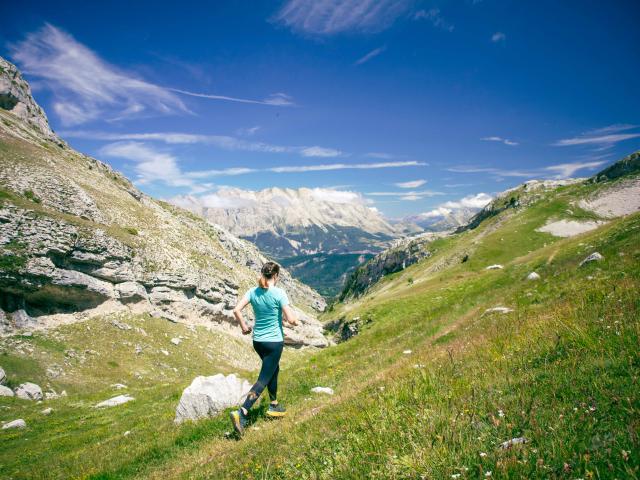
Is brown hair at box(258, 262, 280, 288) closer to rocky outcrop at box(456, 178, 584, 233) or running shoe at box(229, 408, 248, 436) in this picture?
running shoe at box(229, 408, 248, 436)

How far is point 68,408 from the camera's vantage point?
27422 millimetres

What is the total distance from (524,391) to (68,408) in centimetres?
3562

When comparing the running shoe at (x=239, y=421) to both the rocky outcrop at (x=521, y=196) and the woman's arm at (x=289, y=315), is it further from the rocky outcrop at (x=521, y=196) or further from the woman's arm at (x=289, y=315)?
the rocky outcrop at (x=521, y=196)

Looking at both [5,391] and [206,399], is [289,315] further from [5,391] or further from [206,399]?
[5,391]

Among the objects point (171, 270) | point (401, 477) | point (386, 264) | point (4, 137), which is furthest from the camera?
point (386, 264)

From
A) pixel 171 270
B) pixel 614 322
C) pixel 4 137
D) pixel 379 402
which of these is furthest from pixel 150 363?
pixel 4 137

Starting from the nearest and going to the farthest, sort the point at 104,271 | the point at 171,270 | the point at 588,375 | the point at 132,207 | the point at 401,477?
1. the point at 401,477
2. the point at 588,375
3. the point at 104,271
4. the point at 171,270
5. the point at 132,207

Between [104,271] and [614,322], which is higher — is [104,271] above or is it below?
above

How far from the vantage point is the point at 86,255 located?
173 ft

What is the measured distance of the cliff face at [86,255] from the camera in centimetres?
4497

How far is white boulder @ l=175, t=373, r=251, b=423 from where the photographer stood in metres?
12.8

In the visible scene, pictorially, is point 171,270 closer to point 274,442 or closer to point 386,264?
point 274,442

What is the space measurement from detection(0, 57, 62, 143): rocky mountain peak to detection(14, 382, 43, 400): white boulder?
8999 cm

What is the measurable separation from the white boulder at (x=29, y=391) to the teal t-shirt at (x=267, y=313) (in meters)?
35.3
